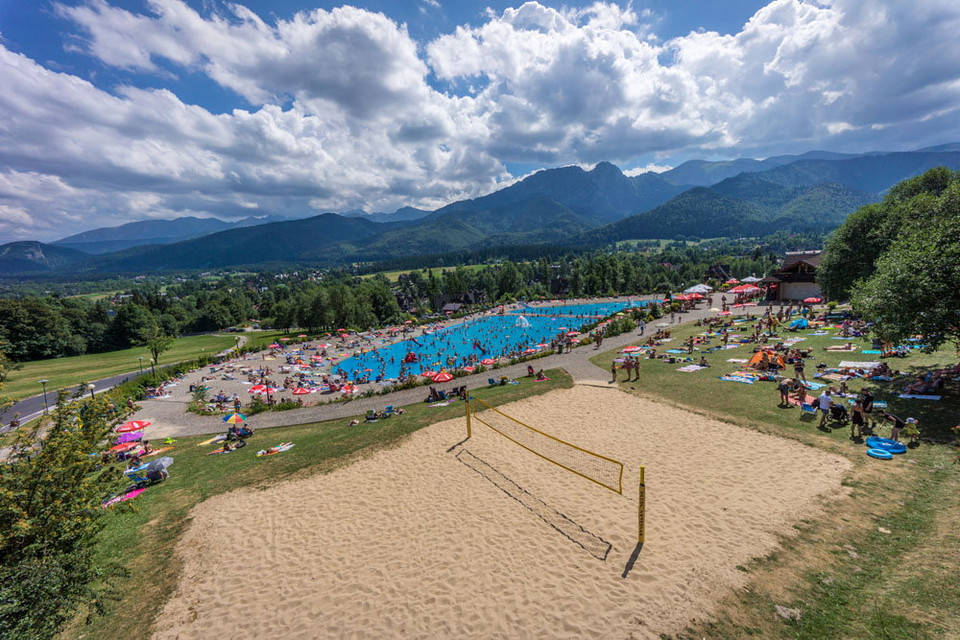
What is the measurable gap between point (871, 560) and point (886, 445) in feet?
18.8

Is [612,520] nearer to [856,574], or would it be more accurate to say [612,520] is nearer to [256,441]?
[856,574]

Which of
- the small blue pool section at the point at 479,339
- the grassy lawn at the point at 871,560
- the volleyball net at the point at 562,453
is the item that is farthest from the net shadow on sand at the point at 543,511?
the small blue pool section at the point at 479,339

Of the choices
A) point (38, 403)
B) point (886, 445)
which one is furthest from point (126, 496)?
point (38, 403)

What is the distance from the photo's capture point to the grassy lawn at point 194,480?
24.6 ft

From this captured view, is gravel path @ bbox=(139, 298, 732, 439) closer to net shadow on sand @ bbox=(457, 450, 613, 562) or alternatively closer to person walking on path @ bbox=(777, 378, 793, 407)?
person walking on path @ bbox=(777, 378, 793, 407)

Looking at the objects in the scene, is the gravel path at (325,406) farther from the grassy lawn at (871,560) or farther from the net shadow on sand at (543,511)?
the grassy lawn at (871,560)

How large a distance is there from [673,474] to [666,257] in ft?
553

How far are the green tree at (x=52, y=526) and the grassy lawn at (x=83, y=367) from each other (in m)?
34.8

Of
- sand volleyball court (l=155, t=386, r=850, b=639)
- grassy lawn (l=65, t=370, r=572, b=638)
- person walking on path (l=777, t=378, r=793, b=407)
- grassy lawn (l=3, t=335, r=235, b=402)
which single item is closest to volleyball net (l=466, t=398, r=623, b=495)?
sand volleyball court (l=155, t=386, r=850, b=639)

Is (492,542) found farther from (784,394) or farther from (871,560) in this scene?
(784,394)

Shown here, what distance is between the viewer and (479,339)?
183 feet

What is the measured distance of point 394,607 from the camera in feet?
23.0

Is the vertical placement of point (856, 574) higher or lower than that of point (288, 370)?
higher

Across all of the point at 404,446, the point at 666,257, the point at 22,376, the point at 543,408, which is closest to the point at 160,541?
the point at 404,446
